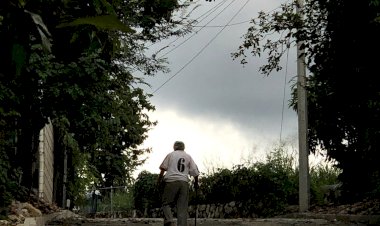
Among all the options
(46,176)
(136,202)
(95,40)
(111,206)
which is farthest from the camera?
(111,206)

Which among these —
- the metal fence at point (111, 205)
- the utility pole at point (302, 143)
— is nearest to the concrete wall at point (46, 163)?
the metal fence at point (111, 205)

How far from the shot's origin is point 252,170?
24203mm

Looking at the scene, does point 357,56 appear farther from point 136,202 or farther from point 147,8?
point 136,202

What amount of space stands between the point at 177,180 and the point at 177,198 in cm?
42

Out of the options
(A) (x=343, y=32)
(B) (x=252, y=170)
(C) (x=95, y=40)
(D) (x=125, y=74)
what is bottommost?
(C) (x=95, y=40)

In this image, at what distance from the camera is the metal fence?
103 feet

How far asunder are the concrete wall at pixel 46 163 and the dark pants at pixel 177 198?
21.2ft

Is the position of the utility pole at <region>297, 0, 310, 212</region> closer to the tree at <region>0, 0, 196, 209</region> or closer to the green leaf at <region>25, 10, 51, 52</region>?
the tree at <region>0, 0, 196, 209</region>

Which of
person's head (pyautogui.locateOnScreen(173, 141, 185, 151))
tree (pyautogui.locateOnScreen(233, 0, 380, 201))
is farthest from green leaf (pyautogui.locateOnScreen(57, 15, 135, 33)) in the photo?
person's head (pyautogui.locateOnScreen(173, 141, 185, 151))

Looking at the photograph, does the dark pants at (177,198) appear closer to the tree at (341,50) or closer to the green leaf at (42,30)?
the tree at (341,50)

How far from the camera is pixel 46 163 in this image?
73.4 feet

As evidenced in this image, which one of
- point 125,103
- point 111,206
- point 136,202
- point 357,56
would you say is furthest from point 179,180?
point 111,206

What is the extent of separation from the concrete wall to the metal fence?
621 centimetres

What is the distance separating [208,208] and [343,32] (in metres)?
13.0
